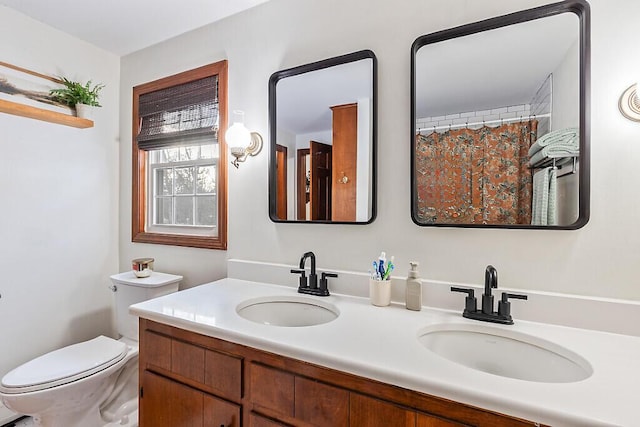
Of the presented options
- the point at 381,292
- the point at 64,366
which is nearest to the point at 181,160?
the point at 64,366

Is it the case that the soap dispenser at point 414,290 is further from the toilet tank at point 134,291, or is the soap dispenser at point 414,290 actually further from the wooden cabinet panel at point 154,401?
the toilet tank at point 134,291

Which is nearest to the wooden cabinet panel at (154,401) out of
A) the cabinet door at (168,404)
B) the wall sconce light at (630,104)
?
the cabinet door at (168,404)

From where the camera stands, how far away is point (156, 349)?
4.09 ft

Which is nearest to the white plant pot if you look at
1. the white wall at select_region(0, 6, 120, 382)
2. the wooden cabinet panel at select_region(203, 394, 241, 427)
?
the white wall at select_region(0, 6, 120, 382)

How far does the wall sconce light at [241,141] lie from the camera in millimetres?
1660

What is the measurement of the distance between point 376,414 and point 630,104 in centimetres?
126

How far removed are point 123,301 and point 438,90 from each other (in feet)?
6.91

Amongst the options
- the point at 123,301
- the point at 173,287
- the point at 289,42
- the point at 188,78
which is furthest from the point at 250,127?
the point at 123,301

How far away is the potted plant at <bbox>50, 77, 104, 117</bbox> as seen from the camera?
2029mm

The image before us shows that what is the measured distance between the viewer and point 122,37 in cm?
210

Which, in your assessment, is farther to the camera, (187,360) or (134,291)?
(134,291)

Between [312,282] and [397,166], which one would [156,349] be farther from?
[397,166]

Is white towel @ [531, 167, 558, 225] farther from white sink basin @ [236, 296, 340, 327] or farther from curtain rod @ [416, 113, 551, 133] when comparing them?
white sink basin @ [236, 296, 340, 327]

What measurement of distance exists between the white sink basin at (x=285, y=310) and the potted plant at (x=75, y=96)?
178 centimetres
